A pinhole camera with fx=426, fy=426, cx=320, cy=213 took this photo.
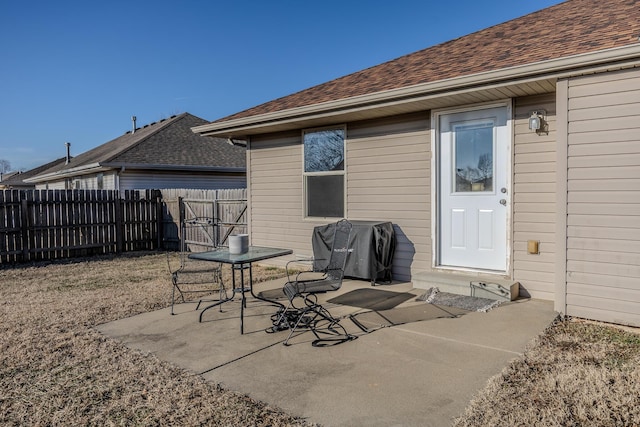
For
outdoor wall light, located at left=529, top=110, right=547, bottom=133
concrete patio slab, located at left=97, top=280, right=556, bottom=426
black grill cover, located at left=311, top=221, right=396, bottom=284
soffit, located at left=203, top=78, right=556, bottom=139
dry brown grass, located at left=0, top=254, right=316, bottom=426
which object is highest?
soffit, located at left=203, top=78, right=556, bottom=139

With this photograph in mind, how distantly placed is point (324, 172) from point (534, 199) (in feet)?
10.4

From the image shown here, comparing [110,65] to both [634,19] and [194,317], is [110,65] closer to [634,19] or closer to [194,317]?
[194,317]

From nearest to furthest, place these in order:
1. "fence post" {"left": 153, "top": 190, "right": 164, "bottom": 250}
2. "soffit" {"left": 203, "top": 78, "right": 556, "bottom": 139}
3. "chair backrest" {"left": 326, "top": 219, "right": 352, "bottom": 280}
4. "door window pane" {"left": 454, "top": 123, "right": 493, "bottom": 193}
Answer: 1. "soffit" {"left": 203, "top": 78, "right": 556, "bottom": 139}
2. "chair backrest" {"left": 326, "top": 219, "right": 352, "bottom": 280}
3. "door window pane" {"left": 454, "top": 123, "right": 493, "bottom": 193}
4. "fence post" {"left": 153, "top": 190, "right": 164, "bottom": 250}

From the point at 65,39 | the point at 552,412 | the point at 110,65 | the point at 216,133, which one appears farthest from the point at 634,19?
the point at 110,65

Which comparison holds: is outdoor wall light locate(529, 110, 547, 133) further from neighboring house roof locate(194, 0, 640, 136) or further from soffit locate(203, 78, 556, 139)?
neighboring house roof locate(194, 0, 640, 136)

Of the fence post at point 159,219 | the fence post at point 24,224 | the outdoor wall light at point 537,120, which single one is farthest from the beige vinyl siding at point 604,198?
the fence post at point 24,224

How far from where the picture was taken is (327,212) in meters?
6.93

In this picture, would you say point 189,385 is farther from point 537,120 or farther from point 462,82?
point 537,120

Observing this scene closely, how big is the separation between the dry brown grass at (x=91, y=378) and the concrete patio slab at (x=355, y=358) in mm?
162

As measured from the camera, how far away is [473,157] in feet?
17.6

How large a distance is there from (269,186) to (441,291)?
3720 mm

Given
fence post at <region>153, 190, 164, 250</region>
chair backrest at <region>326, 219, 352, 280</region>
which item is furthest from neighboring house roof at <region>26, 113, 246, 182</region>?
chair backrest at <region>326, 219, 352, 280</region>

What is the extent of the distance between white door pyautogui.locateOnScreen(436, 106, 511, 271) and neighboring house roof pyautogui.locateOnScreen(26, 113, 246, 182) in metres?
10.9

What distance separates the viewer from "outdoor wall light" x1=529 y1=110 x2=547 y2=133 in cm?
471
